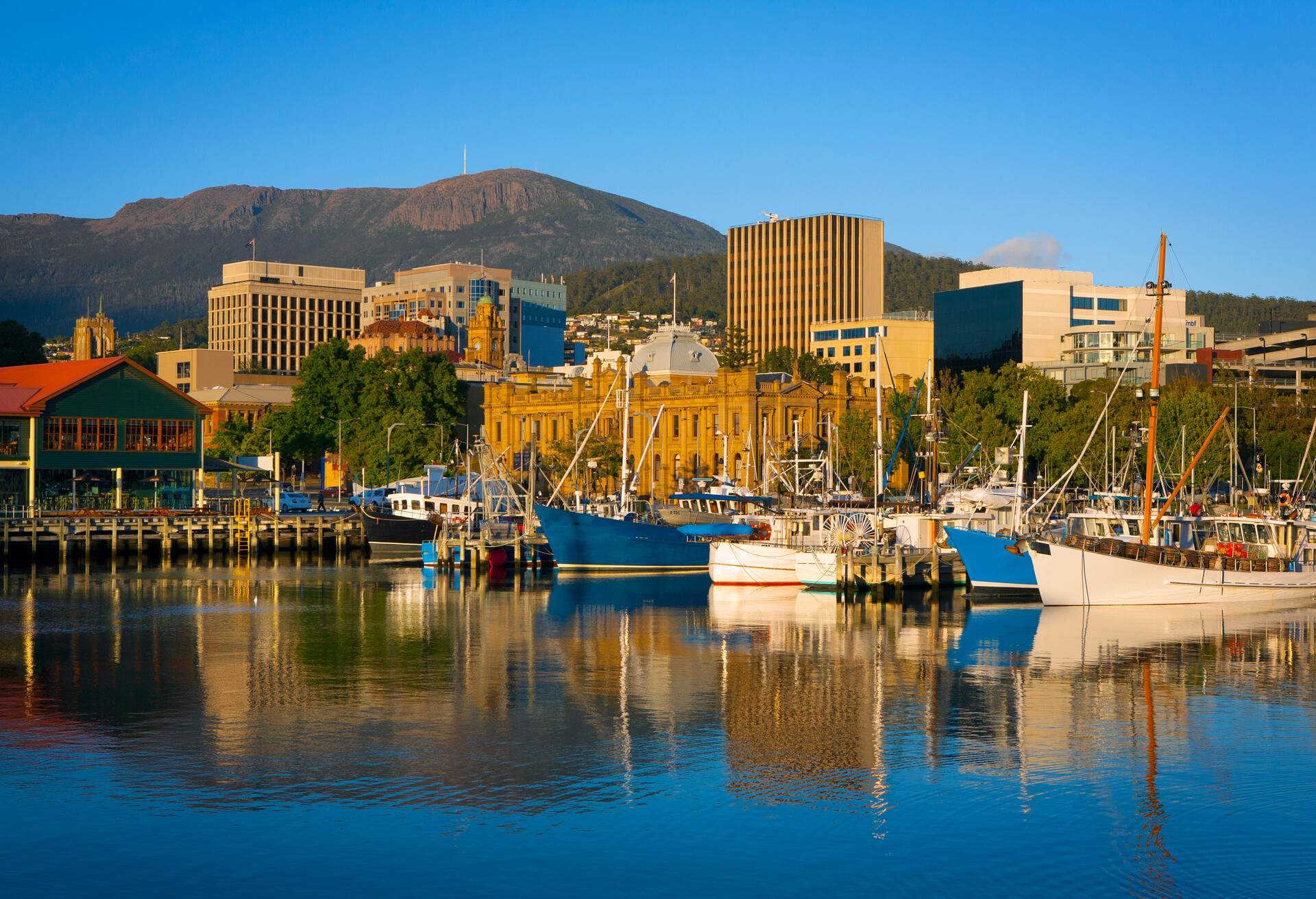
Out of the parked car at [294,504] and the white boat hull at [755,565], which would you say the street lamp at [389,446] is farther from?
the white boat hull at [755,565]

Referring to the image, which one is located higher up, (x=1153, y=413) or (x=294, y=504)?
(x=1153, y=413)

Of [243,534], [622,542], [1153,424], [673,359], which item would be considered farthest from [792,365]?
[1153,424]

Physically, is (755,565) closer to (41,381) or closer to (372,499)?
(372,499)

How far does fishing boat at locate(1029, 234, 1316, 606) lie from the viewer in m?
65.0

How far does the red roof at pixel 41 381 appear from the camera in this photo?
105 metres

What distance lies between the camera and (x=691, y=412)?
477 ft

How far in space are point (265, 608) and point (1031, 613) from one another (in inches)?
1299

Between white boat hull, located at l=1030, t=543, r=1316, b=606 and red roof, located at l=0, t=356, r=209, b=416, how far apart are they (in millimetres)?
70036

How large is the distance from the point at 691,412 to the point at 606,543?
60.5m

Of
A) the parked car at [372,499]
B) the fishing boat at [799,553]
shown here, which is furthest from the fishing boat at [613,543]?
the parked car at [372,499]

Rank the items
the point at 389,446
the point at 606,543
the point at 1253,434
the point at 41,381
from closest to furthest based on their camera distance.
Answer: the point at 606,543 < the point at 41,381 < the point at 1253,434 < the point at 389,446

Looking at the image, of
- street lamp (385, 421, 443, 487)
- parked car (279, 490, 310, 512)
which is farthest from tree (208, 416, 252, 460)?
parked car (279, 490, 310, 512)

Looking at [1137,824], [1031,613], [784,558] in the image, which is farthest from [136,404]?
[1137,824]

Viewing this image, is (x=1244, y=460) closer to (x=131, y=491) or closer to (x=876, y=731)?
(x=131, y=491)
